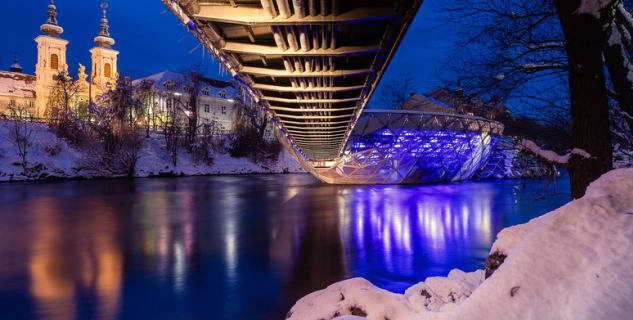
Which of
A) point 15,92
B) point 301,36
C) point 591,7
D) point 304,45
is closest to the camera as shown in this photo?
point 591,7

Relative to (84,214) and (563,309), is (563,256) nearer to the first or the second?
(563,309)

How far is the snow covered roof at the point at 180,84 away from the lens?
64.2 m

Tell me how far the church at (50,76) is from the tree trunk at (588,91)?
73248 millimetres

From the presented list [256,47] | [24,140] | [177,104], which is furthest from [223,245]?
[177,104]

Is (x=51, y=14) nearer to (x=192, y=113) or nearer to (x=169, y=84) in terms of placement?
(x=169, y=84)

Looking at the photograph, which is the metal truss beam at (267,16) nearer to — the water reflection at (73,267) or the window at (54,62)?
the water reflection at (73,267)

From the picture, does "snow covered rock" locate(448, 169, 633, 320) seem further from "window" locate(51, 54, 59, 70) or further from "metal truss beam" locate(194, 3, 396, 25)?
"window" locate(51, 54, 59, 70)

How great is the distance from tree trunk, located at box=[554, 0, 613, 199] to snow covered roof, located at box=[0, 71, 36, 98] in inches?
3665

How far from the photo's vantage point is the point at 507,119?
7.34 meters

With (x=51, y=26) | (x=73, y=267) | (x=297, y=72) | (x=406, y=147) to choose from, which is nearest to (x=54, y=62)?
(x=51, y=26)

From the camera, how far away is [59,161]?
3919 cm

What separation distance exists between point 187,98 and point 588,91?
6975cm

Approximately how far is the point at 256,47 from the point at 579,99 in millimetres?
4974

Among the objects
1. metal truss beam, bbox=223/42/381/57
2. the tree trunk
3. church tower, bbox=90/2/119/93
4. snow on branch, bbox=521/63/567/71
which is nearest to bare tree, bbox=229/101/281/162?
church tower, bbox=90/2/119/93
